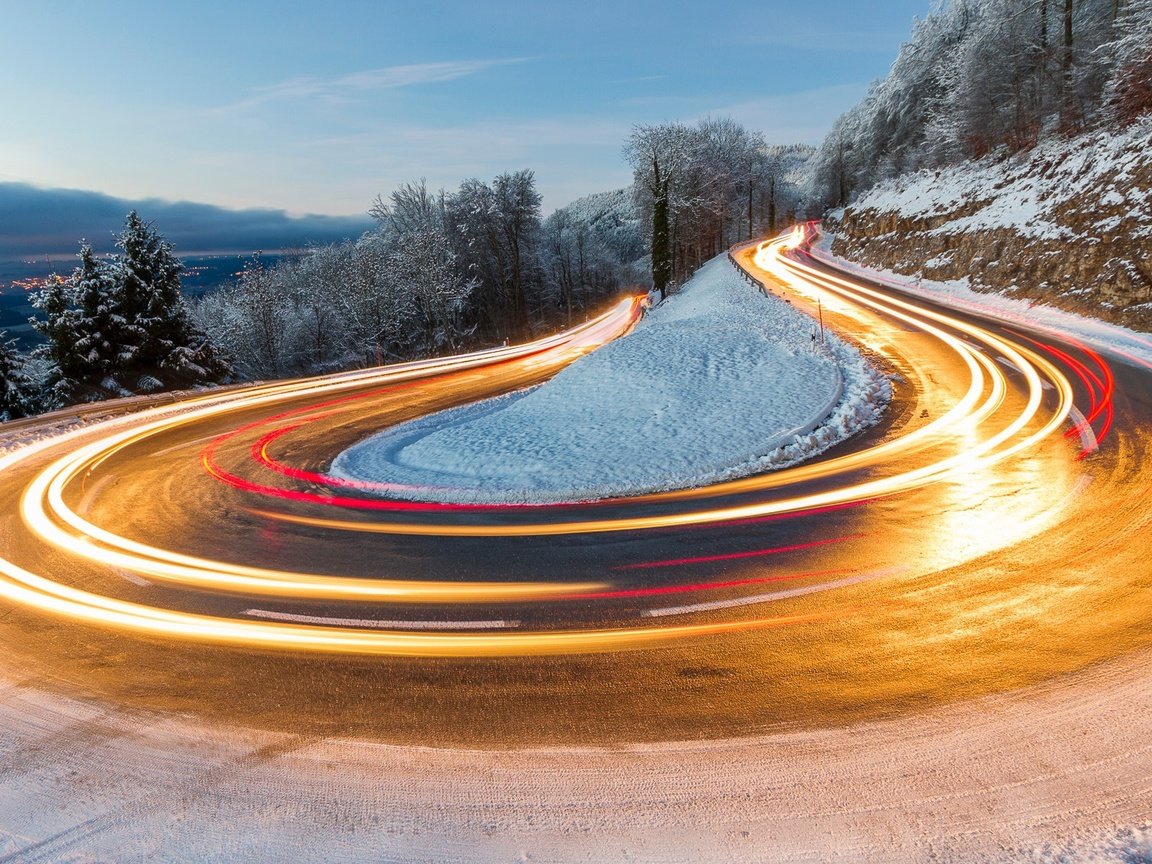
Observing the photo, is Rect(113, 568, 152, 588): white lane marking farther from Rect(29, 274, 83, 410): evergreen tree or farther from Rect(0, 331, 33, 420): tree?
Rect(29, 274, 83, 410): evergreen tree

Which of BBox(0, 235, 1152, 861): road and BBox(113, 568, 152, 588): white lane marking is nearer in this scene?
BBox(0, 235, 1152, 861): road

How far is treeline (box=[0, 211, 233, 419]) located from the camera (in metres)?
30.8

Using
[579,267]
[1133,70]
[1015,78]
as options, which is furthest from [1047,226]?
[579,267]

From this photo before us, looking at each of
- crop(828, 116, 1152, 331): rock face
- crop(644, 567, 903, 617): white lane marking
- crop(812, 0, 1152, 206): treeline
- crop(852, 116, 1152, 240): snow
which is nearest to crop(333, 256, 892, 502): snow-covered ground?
crop(644, 567, 903, 617): white lane marking

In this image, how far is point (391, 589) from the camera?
7668 mm

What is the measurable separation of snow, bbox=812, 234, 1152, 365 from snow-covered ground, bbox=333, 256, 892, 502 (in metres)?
7.61

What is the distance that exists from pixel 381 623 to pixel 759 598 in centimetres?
404

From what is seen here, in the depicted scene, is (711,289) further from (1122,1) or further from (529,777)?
(529,777)

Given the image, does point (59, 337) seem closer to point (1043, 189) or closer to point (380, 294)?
point (380, 294)

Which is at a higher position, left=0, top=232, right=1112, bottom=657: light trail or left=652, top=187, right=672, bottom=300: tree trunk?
left=652, top=187, right=672, bottom=300: tree trunk

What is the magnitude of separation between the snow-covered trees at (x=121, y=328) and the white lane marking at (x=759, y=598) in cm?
3494

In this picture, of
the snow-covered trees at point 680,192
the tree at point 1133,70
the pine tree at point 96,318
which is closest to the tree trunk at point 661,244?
the snow-covered trees at point 680,192

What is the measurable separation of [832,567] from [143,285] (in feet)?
126

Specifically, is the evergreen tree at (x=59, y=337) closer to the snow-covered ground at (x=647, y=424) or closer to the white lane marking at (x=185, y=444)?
the white lane marking at (x=185, y=444)
